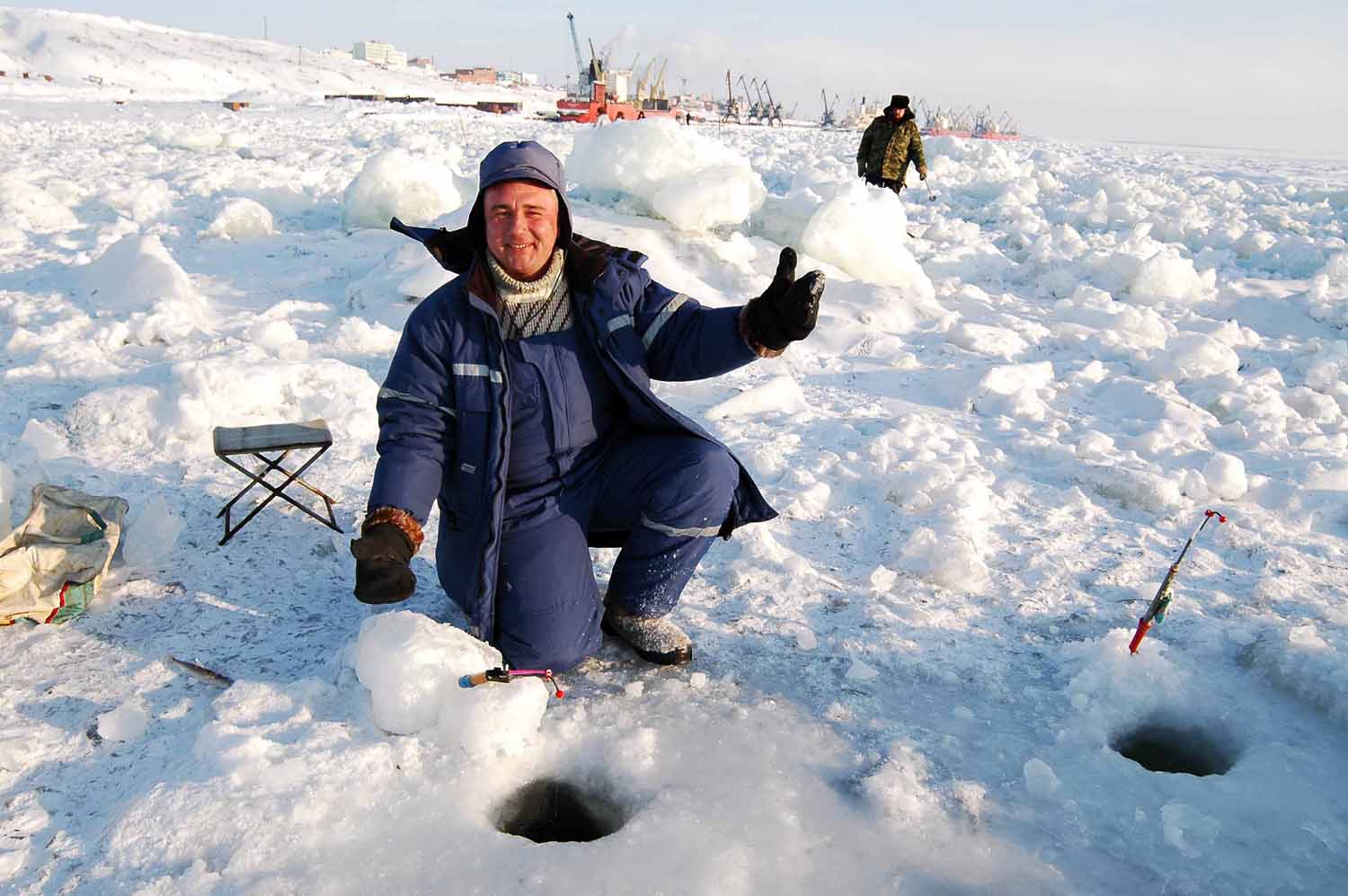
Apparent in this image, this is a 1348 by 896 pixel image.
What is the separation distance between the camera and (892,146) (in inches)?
351

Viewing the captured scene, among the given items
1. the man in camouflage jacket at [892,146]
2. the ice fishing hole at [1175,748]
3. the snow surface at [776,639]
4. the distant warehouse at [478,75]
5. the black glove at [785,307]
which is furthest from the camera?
the distant warehouse at [478,75]

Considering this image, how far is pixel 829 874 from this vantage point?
63.4 inches

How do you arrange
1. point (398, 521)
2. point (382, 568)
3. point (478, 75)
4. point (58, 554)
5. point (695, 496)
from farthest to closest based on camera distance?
point (478, 75)
point (58, 554)
point (695, 496)
point (398, 521)
point (382, 568)

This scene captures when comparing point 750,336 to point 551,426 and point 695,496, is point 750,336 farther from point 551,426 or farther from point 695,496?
point 551,426

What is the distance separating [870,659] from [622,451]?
2.91 feet

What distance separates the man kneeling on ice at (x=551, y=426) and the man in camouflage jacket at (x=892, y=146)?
292 inches

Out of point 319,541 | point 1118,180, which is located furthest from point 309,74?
point 319,541

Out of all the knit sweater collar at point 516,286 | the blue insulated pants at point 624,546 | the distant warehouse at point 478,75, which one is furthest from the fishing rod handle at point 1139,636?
the distant warehouse at point 478,75

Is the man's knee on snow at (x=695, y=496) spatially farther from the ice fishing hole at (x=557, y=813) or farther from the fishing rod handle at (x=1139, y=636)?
the fishing rod handle at (x=1139, y=636)

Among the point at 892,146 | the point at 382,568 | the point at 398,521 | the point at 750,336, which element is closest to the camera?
the point at 382,568

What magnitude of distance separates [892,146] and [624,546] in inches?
306

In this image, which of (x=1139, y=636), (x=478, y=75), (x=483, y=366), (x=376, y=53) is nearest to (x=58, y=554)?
(x=483, y=366)

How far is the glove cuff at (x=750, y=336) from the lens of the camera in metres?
2.09

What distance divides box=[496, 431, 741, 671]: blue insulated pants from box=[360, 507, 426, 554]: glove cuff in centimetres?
29
